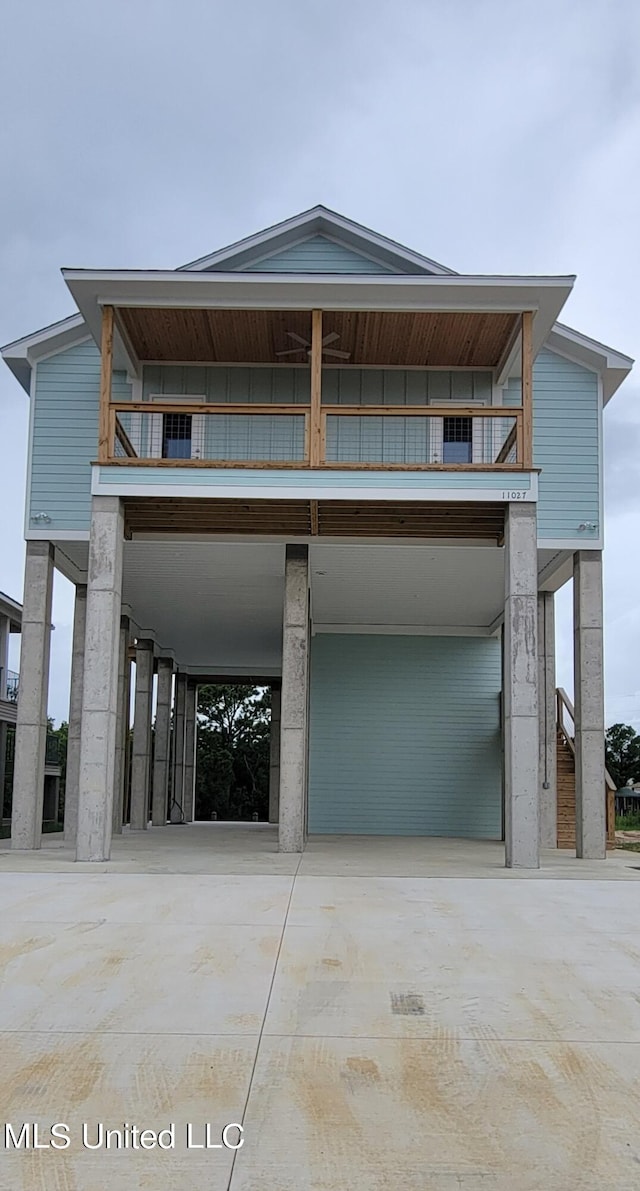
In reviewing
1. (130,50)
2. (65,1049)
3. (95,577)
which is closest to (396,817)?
(95,577)

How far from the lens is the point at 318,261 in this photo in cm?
1695

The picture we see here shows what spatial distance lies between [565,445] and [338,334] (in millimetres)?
3958

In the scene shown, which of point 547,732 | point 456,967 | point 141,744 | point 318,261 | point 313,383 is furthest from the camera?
point 141,744

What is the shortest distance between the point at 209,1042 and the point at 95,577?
8.43m

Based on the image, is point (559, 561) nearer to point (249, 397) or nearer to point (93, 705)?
point (249, 397)

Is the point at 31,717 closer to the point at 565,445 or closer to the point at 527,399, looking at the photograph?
the point at 527,399

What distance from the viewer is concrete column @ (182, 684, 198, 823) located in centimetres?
3019

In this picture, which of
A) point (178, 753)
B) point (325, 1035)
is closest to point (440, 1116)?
point (325, 1035)

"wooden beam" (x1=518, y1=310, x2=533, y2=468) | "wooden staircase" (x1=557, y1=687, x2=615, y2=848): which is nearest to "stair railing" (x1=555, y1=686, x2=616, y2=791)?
"wooden staircase" (x1=557, y1=687, x2=615, y2=848)

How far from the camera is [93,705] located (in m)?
13.4

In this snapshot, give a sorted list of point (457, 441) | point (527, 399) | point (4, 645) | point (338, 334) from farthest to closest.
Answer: point (4, 645) → point (457, 441) → point (338, 334) → point (527, 399)

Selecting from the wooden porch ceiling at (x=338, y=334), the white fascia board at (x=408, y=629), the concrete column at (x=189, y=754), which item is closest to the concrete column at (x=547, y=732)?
the white fascia board at (x=408, y=629)

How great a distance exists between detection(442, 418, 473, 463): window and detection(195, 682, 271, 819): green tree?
30391mm

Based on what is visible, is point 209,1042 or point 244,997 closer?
point 209,1042
